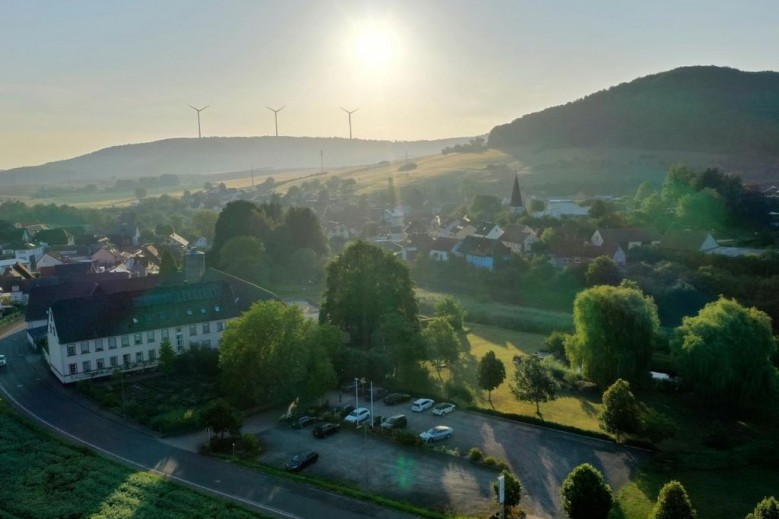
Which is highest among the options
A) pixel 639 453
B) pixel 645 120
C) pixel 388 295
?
pixel 645 120

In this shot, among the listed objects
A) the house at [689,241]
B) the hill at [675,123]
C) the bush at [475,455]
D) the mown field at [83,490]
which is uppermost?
the hill at [675,123]

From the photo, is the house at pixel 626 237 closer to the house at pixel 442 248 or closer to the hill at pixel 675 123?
the house at pixel 442 248

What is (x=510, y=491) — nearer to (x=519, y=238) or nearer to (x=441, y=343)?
(x=441, y=343)

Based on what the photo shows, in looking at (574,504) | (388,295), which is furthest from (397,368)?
(574,504)

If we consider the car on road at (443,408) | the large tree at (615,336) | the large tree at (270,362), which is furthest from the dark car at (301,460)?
the large tree at (615,336)

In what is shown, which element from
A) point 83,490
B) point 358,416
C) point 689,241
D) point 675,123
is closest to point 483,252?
point 689,241

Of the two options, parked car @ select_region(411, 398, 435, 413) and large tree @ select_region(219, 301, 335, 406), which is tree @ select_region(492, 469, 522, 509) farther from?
large tree @ select_region(219, 301, 335, 406)

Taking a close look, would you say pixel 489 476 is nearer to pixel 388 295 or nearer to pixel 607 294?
pixel 607 294
